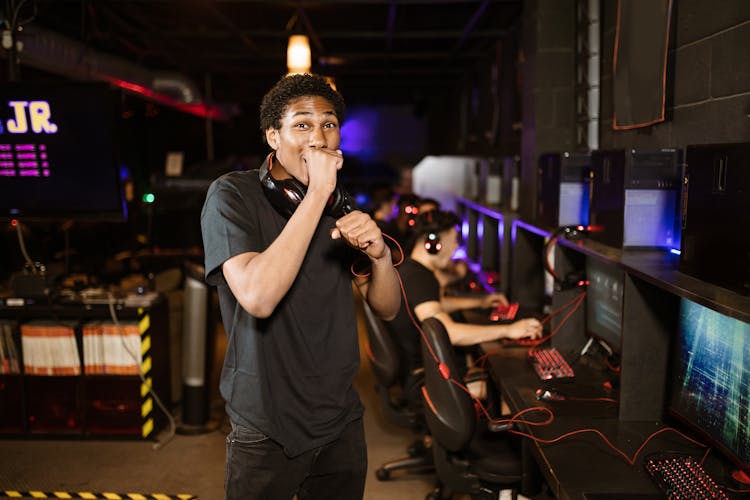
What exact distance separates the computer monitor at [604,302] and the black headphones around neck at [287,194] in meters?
1.41

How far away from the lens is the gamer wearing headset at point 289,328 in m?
1.46

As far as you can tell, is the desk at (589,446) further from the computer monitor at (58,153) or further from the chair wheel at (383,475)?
the computer monitor at (58,153)

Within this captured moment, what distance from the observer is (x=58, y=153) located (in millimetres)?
3418

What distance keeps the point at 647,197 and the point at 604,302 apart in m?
0.65

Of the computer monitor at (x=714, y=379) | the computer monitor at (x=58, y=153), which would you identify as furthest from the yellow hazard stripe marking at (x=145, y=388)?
the computer monitor at (x=714, y=379)

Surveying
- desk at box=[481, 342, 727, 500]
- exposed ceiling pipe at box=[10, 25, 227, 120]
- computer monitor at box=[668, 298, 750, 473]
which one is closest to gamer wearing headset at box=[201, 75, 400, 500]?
desk at box=[481, 342, 727, 500]

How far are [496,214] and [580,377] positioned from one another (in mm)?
2045

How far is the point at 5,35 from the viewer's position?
349cm

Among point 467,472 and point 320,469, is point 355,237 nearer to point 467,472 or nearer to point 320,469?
point 320,469

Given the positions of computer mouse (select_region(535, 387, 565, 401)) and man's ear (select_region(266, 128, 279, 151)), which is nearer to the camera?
man's ear (select_region(266, 128, 279, 151))

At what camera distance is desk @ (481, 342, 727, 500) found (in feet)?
5.49

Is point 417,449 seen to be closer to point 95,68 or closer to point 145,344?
point 145,344

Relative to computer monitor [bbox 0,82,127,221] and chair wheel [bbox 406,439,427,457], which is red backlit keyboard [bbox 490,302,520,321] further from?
computer monitor [bbox 0,82,127,221]

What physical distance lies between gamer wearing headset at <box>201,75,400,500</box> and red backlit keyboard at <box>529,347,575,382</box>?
1.26 m
